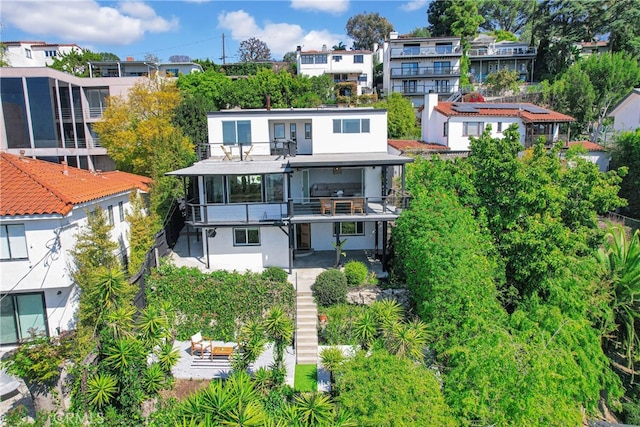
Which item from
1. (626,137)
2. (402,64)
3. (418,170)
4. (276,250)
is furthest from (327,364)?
(402,64)

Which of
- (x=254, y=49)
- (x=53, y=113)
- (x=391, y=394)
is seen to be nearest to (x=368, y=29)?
(x=254, y=49)

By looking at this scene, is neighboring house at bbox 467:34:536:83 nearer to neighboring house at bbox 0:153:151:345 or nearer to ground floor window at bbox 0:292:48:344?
neighboring house at bbox 0:153:151:345

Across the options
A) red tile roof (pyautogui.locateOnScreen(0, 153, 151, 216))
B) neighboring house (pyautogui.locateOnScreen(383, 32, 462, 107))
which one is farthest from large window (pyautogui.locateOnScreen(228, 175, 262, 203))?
neighboring house (pyautogui.locateOnScreen(383, 32, 462, 107))

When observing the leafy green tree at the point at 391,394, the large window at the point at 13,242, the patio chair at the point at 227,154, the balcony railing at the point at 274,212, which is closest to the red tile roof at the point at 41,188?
the large window at the point at 13,242

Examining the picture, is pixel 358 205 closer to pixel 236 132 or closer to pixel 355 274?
pixel 355 274

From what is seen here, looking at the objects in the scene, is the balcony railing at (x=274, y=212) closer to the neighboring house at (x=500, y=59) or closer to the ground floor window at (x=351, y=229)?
the ground floor window at (x=351, y=229)

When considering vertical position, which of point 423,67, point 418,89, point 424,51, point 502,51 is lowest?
point 418,89
